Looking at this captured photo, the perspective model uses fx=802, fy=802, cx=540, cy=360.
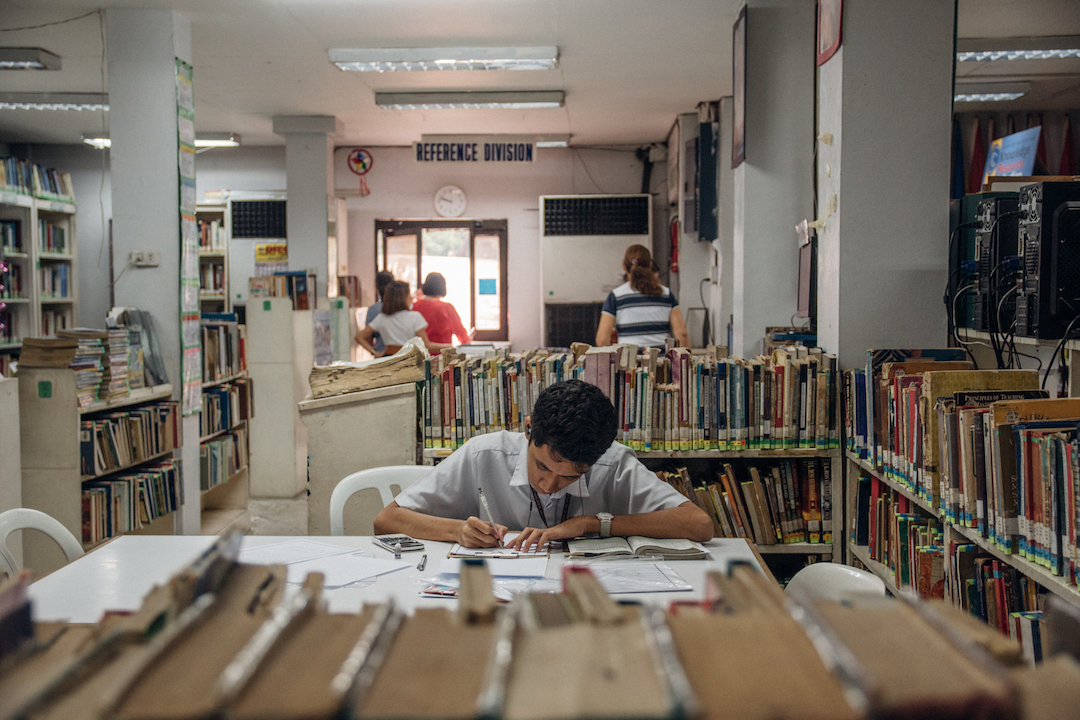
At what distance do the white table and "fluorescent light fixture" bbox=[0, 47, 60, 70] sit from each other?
4336 mm

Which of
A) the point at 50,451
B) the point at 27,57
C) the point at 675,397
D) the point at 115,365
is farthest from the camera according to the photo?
the point at 27,57

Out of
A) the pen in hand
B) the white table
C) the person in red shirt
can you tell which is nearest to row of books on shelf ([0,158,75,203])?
the person in red shirt

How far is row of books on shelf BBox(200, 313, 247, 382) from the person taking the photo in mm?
5455

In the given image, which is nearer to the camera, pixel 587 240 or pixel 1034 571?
pixel 1034 571

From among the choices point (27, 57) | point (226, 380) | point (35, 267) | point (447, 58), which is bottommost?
point (226, 380)

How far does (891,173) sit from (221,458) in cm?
465

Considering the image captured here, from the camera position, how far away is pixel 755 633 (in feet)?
2.62

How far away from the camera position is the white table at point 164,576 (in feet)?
6.01

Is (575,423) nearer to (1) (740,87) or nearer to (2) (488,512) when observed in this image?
(2) (488,512)

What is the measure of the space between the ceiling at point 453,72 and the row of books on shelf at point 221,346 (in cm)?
197

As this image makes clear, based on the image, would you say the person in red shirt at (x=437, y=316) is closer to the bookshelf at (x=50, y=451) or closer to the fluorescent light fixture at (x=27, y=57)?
the fluorescent light fixture at (x=27, y=57)

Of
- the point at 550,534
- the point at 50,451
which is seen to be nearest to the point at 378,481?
the point at 550,534

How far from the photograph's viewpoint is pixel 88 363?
3982mm

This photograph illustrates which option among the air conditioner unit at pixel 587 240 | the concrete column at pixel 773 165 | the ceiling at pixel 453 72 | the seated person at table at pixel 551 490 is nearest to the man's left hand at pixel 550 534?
the seated person at table at pixel 551 490
